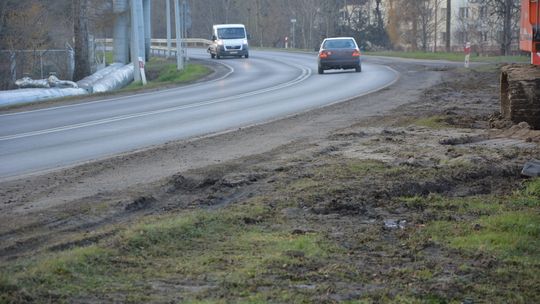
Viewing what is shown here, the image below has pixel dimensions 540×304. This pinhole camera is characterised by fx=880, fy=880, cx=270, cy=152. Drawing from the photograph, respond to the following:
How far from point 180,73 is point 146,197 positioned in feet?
116

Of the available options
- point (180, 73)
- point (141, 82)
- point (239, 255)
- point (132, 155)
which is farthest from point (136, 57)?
point (239, 255)

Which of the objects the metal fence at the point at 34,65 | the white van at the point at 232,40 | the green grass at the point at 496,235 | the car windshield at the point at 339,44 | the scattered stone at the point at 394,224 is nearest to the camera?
the green grass at the point at 496,235

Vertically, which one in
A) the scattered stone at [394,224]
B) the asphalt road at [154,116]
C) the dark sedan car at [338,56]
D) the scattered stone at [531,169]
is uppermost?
the dark sedan car at [338,56]

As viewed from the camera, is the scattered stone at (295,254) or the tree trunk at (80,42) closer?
the scattered stone at (295,254)

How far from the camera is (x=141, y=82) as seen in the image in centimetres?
3831

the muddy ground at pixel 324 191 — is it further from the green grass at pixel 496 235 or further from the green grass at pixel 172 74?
the green grass at pixel 172 74

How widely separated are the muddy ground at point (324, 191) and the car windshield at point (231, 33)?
4347 cm

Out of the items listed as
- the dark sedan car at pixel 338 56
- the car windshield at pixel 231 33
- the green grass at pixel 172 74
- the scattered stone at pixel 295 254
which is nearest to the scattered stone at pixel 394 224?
the scattered stone at pixel 295 254

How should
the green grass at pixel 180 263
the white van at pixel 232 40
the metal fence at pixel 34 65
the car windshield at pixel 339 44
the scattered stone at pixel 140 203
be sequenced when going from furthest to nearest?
the white van at pixel 232 40
the car windshield at pixel 339 44
the metal fence at pixel 34 65
the scattered stone at pixel 140 203
the green grass at pixel 180 263

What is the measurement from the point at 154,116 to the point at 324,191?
12144 mm

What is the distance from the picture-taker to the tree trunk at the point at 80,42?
41.2m

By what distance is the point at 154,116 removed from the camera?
68.7 feet

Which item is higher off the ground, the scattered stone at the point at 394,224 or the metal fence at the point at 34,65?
the metal fence at the point at 34,65

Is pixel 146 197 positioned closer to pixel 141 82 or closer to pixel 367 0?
pixel 141 82
